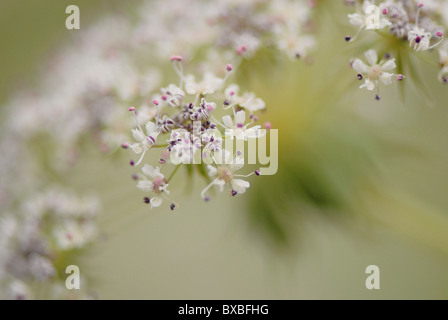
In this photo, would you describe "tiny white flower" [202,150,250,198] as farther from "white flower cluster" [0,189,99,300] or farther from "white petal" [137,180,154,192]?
"white flower cluster" [0,189,99,300]

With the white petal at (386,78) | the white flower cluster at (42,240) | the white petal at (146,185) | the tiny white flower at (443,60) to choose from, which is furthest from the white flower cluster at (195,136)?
the tiny white flower at (443,60)

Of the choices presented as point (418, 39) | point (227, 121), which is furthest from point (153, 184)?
point (418, 39)

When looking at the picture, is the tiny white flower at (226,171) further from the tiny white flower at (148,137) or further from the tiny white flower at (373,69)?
the tiny white flower at (373,69)

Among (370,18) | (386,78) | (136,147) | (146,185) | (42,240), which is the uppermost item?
(370,18)

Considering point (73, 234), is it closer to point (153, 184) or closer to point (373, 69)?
point (153, 184)

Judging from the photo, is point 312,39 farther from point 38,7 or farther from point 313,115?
point 38,7
